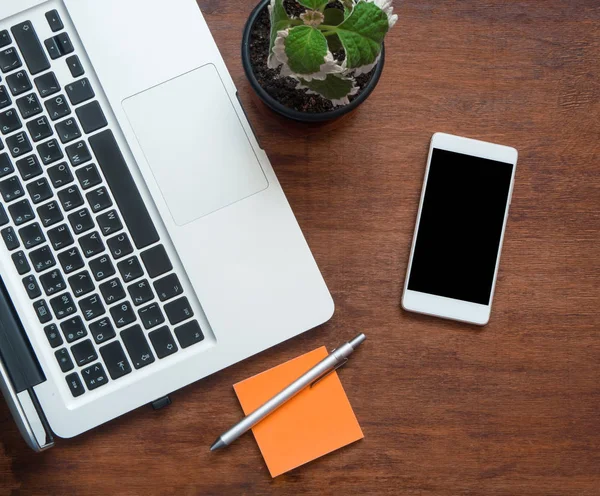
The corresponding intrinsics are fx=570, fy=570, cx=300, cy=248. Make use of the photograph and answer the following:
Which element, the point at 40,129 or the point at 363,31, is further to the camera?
the point at 40,129

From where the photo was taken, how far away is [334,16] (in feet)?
1.72

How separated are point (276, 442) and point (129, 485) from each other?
0.20 m

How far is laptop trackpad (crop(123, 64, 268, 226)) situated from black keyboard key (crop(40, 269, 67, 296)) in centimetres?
15

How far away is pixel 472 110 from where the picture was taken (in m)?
0.74

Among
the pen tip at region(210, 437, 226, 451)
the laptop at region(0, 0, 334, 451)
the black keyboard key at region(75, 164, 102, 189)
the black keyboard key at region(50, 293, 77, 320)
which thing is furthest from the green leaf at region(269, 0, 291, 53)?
the pen tip at region(210, 437, 226, 451)

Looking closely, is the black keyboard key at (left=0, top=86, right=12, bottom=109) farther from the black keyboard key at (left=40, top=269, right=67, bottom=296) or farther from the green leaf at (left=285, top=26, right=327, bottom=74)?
the green leaf at (left=285, top=26, right=327, bottom=74)

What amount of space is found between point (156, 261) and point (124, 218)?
0.20ft

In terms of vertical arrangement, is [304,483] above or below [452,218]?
below

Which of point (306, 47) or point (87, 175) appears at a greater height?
point (306, 47)

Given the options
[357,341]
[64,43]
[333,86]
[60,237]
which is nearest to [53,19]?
[64,43]

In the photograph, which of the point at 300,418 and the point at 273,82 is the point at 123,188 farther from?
Result: the point at 300,418

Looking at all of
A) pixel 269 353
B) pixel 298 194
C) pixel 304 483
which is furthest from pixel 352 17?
pixel 304 483

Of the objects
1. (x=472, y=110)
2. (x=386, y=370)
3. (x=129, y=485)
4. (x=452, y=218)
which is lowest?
(x=129, y=485)

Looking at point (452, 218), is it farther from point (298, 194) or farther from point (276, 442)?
point (276, 442)
